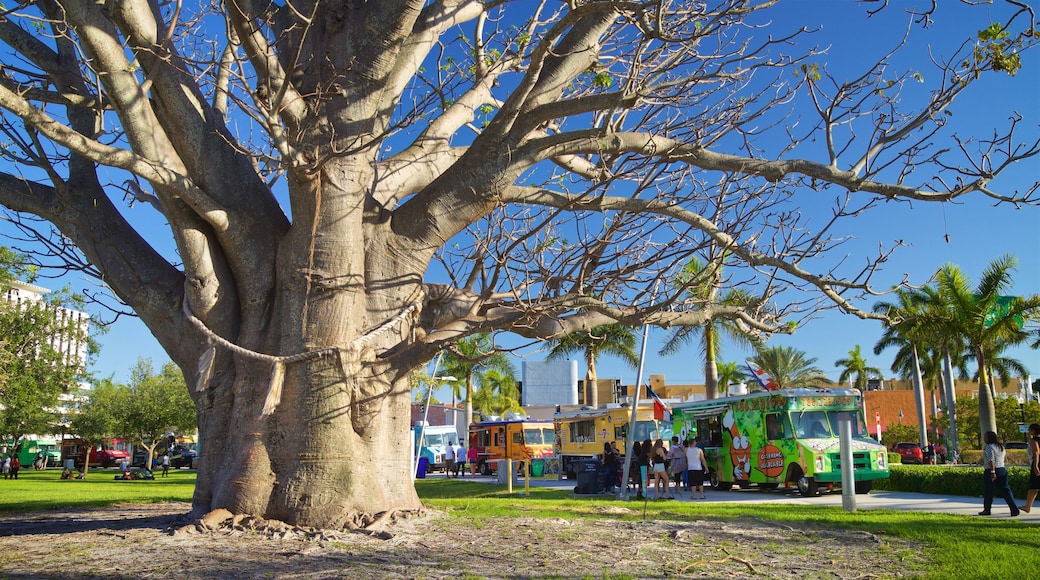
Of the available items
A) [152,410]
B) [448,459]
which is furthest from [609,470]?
[152,410]

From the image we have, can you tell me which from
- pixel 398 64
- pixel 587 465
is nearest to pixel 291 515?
pixel 398 64

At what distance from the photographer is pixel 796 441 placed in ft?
63.3

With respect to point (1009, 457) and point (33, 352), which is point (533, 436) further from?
point (1009, 457)

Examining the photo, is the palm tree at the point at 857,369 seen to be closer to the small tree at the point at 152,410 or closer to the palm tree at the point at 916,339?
the palm tree at the point at 916,339

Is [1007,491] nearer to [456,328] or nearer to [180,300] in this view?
[456,328]

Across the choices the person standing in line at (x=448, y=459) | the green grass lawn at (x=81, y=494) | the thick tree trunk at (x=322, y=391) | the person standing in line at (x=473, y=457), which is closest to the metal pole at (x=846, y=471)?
the thick tree trunk at (x=322, y=391)

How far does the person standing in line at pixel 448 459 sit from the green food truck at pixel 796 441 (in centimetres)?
2204

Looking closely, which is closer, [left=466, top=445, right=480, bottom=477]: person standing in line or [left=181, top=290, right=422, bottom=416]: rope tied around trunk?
[left=181, top=290, right=422, bottom=416]: rope tied around trunk

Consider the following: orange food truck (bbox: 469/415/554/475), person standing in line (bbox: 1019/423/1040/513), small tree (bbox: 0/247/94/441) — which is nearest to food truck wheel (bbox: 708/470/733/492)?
person standing in line (bbox: 1019/423/1040/513)

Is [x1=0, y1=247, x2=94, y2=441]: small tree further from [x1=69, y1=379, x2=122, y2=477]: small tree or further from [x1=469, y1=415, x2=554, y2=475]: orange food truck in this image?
[x1=469, y1=415, x2=554, y2=475]: orange food truck

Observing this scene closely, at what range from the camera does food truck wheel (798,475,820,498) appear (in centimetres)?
1875

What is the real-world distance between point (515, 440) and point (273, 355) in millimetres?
27235

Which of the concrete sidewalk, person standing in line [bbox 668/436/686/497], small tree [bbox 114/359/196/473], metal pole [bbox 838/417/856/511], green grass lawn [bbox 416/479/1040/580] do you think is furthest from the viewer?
small tree [bbox 114/359/196/473]

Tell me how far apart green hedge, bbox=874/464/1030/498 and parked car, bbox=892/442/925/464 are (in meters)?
21.2
